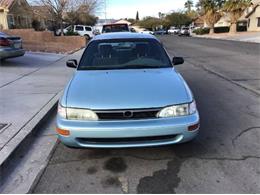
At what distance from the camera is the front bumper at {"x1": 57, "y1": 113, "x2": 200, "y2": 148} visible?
3400 millimetres

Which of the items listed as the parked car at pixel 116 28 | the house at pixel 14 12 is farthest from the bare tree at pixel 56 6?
the parked car at pixel 116 28

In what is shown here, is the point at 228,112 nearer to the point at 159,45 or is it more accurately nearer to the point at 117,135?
the point at 159,45

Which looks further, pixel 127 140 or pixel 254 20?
pixel 254 20

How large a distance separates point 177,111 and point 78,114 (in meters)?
1.15

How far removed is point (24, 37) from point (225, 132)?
2148 cm

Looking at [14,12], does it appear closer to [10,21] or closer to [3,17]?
[10,21]

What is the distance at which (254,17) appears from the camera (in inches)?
2164

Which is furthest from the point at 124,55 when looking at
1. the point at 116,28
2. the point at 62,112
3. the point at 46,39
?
the point at 46,39

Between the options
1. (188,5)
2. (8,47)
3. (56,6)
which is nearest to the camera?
(8,47)

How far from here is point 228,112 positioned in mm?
5832

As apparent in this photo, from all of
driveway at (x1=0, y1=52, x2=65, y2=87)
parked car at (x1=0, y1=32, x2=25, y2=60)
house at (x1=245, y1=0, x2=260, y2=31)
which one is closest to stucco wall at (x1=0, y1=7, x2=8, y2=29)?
driveway at (x1=0, y1=52, x2=65, y2=87)

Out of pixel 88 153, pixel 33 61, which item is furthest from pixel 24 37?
pixel 88 153

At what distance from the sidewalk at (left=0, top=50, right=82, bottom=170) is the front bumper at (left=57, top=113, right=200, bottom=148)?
3.31 feet

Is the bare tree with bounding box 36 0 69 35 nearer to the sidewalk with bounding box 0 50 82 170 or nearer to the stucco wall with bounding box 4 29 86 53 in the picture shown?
the stucco wall with bounding box 4 29 86 53
